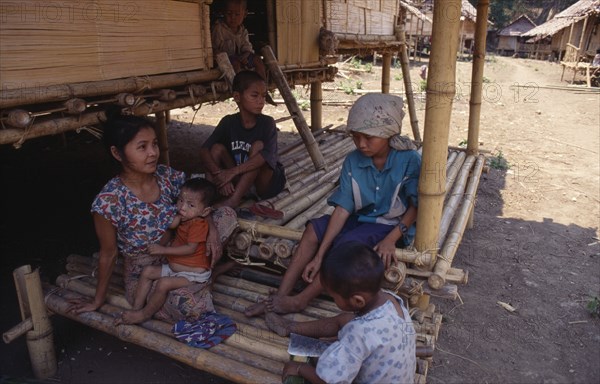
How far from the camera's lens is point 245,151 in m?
3.70

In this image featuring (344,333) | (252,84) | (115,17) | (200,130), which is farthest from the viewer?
(200,130)

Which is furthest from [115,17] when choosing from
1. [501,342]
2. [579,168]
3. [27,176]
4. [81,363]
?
[579,168]

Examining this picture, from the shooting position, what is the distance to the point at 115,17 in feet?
9.15

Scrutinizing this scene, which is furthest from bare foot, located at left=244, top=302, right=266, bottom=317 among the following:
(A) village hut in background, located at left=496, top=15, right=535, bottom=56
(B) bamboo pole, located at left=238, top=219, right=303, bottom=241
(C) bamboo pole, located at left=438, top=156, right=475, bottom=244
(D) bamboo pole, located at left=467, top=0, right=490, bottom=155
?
(A) village hut in background, located at left=496, top=15, right=535, bottom=56

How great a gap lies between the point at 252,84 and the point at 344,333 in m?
2.20

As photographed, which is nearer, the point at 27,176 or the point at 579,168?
the point at 27,176

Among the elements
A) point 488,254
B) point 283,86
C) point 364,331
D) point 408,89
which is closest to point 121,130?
point 364,331

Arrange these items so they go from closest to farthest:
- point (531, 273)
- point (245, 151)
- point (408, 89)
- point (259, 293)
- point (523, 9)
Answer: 1. point (259, 293)
2. point (245, 151)
3. point (531, 273)
4. point (408, 89)
5. point (523, 9)

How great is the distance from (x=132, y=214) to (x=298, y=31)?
328 cm

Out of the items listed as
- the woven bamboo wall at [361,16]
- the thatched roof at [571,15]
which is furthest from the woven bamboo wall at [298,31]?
the thatched roof at [571,15]

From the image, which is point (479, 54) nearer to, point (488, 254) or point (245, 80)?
point (488, 254)

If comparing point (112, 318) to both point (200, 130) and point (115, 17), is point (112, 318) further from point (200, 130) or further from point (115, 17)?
point (200, 130)

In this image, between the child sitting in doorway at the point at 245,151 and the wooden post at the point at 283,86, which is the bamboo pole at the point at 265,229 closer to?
the child sitting in doorway at the point at 245,151

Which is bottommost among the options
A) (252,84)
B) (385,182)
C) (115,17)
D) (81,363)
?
(81,363)
